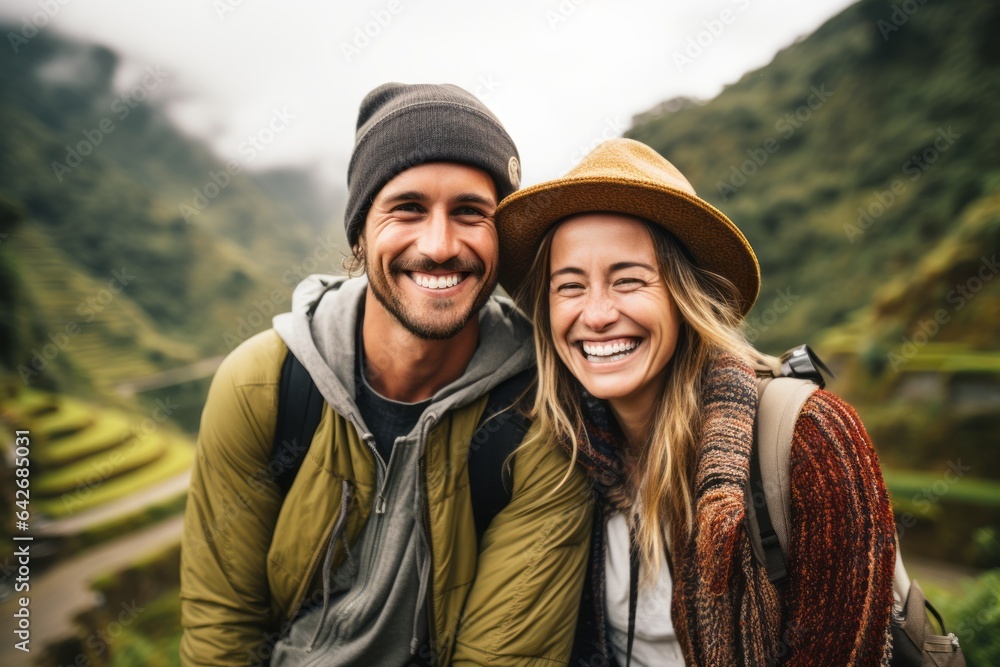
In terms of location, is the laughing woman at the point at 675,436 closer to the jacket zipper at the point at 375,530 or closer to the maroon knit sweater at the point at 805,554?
the maroon knit sweater at the point at 805,554

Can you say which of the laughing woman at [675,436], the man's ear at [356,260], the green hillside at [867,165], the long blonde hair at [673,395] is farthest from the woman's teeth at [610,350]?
the green hillside at [867,165]

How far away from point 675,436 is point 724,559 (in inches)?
17.6

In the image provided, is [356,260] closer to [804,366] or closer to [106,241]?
[804,366]

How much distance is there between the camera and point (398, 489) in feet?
6.81

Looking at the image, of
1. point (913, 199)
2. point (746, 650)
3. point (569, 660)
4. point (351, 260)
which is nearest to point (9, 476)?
point (351, 260)

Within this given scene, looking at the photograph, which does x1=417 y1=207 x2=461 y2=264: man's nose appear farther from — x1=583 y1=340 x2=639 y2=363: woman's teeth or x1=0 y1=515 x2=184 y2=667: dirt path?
x1=0 y1=515 x2=184 y2=667: dirt path

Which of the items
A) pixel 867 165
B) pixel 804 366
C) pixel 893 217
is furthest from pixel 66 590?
pixel 867 165

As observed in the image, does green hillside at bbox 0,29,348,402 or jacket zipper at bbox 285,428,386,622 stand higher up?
green hillside at bbox 0,29,348,402

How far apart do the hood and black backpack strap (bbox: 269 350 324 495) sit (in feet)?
0.18

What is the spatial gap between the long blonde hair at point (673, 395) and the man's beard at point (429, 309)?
271 millimetres

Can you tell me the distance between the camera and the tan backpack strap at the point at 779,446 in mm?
1712

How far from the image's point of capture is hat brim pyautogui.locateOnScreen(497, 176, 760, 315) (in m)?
1.88

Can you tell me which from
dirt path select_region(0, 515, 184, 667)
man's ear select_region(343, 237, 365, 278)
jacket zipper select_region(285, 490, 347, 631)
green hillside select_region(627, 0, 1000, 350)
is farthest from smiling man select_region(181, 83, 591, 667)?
green hillside select_region(627, 0, 1000, 350)

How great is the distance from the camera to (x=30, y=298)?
847cm
